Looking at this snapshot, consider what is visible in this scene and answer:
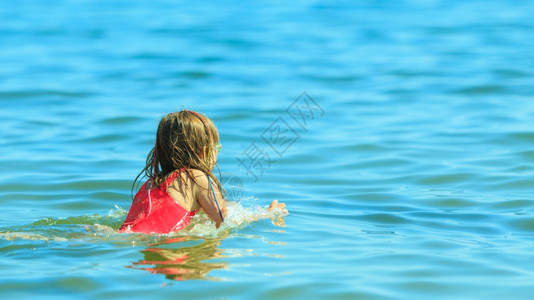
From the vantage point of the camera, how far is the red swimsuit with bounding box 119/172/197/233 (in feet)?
15.6

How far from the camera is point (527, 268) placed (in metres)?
4.30

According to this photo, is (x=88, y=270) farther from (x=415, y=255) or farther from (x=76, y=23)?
(x=76, y=23)

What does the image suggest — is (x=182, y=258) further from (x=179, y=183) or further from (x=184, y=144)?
(x=184, y=144)

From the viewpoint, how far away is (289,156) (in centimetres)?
793

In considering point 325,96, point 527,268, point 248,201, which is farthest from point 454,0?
point 527,268

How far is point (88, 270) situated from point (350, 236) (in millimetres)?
1780

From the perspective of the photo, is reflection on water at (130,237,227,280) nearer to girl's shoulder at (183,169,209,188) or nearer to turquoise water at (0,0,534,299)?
turquoise water at (0,0,534,299)

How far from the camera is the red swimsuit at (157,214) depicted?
4758 millimetres

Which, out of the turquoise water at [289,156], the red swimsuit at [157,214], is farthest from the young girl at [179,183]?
the turquoise water at [289,156]

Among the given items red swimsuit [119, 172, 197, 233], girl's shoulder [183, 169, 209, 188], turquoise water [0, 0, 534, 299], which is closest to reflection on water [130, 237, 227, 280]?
turquoise water [0, 0, 534, 299]

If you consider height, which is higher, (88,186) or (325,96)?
(325,96)

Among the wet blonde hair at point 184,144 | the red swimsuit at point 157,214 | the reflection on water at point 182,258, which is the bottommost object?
the reflection on water at point 182,258

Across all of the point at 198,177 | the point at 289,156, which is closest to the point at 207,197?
the point at 198,177

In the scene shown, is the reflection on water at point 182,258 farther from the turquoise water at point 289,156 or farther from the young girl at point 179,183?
the young girl at point 179,183
